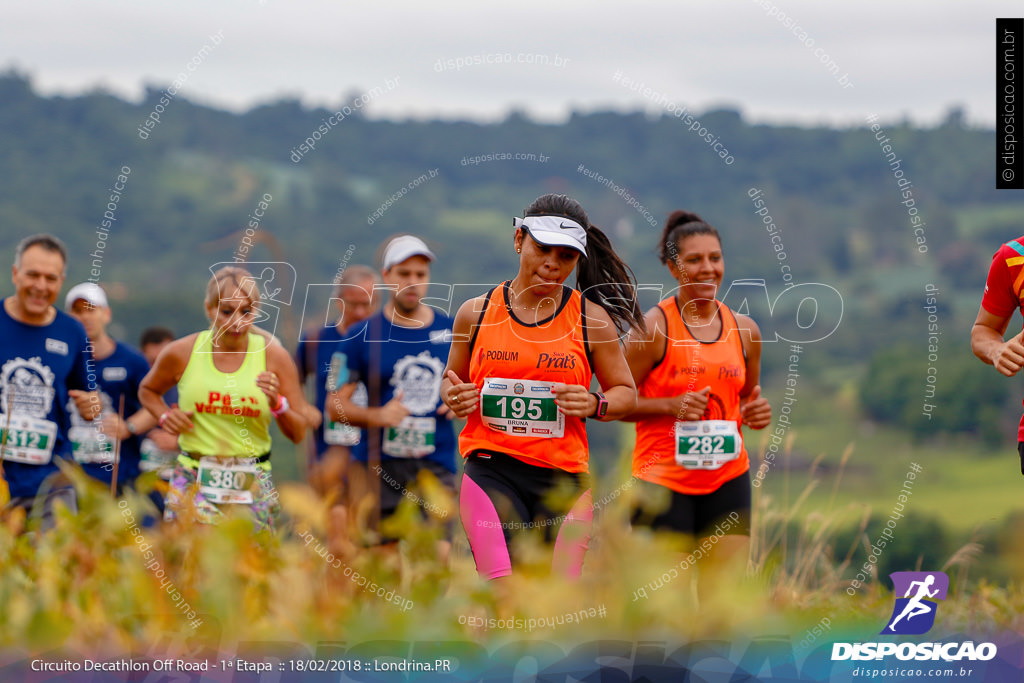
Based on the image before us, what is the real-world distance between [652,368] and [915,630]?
191cm

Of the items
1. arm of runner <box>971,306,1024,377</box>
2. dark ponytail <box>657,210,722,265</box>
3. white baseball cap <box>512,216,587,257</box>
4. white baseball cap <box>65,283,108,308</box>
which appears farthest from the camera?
white baseball cap <box>65,283,108,308</box>

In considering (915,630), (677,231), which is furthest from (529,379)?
(915,630)

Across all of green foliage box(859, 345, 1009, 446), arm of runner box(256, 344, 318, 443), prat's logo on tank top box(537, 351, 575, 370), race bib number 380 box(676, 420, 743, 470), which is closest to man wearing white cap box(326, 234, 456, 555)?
arm of runner box(256, 344, 318, 443)

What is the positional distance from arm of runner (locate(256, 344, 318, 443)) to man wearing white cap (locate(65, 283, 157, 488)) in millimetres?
1455

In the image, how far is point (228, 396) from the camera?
5266mm

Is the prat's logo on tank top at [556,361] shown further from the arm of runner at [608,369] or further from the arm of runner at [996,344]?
the arm of runner at [996,344]

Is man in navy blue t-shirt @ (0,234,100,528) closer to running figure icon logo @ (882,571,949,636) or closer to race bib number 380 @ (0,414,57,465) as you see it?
race bib number 380 @ (0,414,57,465)

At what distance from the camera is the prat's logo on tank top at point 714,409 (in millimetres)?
5094

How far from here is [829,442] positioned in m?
37.2

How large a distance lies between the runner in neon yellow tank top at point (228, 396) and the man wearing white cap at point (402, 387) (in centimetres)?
81

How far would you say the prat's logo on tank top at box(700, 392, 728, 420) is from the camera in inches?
201

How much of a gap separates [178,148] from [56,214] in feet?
51.4

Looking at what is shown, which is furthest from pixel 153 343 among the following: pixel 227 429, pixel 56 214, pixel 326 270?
pixel 56 214

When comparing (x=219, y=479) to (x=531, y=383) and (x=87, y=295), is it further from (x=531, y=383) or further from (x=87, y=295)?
(x=87, y=295)
